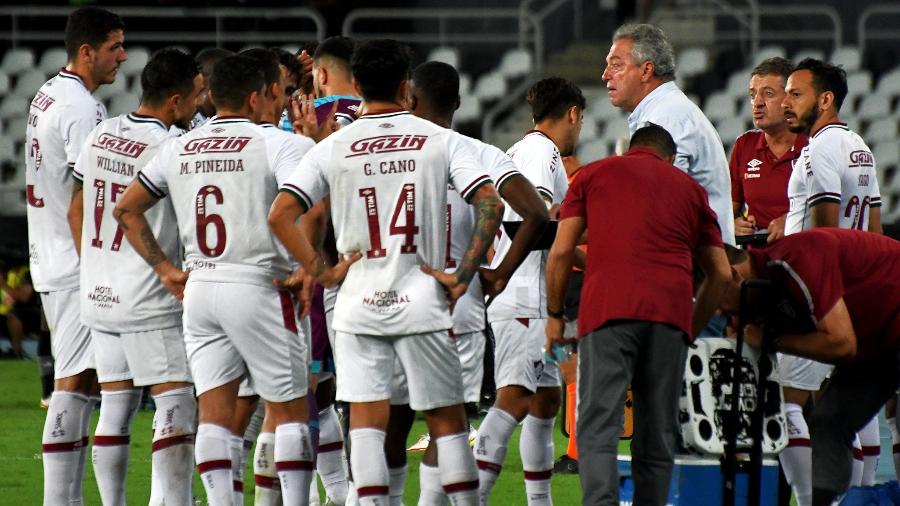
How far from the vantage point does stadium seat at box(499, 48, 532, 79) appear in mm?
18172

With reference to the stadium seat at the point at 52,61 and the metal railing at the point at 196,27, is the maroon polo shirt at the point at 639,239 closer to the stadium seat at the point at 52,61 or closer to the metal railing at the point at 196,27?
the metal railing at the point at 196,27

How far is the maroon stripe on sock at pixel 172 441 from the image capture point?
6297 mm

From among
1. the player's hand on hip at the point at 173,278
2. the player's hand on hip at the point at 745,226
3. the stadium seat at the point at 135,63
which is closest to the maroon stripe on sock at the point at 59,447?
the player's hand on hip at the point at 173,278

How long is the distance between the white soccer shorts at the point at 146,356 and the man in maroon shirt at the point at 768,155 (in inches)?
123

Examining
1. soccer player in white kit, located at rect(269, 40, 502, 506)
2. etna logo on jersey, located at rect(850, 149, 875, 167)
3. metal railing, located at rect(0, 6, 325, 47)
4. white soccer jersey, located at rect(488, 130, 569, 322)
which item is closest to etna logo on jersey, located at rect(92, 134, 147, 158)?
soccer player in white kit, located at rect(269, 40, 502, 506)

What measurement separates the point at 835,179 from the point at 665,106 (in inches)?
43.0

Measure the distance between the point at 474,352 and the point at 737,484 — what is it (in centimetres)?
135

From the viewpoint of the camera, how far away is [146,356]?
632cm

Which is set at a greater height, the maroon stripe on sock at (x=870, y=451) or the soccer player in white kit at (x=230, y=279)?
the soccer player in white kit at (x=230, y=279)

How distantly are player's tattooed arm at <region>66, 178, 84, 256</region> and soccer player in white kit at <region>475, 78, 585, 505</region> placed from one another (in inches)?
74.9

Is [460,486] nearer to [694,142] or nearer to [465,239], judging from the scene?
[465,239]

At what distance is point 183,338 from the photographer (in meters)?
6.44

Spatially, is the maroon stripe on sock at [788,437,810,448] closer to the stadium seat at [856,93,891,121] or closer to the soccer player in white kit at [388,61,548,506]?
the soccer player in white kit at [388,61,548,506]

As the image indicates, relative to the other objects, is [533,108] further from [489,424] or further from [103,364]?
[103,364]
